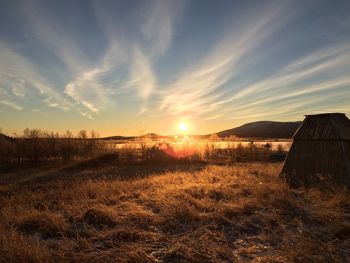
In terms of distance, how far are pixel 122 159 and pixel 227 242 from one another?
25947mm

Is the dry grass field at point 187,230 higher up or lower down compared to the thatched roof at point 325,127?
lower down

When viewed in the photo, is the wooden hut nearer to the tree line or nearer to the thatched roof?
the thatched roof

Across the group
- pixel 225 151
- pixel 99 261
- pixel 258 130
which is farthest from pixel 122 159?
pixel 258 130

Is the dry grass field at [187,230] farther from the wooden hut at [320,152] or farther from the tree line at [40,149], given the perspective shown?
the tree line at [40,149]

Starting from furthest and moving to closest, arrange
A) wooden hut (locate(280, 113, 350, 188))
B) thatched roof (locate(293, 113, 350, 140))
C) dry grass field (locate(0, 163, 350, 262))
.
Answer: thatched roof (locate(293, 113, 350, 140))
wooden hut (locate(280, 113, 350, 188))
dry grass field (locate(0, 163, 350, 262))

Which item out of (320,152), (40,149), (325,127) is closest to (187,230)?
(320,152)

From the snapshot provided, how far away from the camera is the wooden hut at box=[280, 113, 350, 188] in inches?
427

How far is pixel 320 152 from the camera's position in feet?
37.7

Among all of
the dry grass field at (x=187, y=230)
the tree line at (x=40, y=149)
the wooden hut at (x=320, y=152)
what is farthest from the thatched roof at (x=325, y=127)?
the tree line at (x=40, y=149)

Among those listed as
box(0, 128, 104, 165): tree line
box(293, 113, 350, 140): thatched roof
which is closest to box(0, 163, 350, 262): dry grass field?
box(293, 113, 350, 140): thatched roof

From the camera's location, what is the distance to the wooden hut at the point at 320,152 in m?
10.8

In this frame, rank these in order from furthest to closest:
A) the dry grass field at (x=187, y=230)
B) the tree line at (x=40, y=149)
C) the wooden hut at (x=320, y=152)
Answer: the tree line at (x=40, y=149)
the wooden hut at (x=320, y=152)
the dry grass field at (x=187, y=230)

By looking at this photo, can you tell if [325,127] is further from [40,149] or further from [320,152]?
[40,149]

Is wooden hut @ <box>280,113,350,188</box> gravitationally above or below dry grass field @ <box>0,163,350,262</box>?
above
